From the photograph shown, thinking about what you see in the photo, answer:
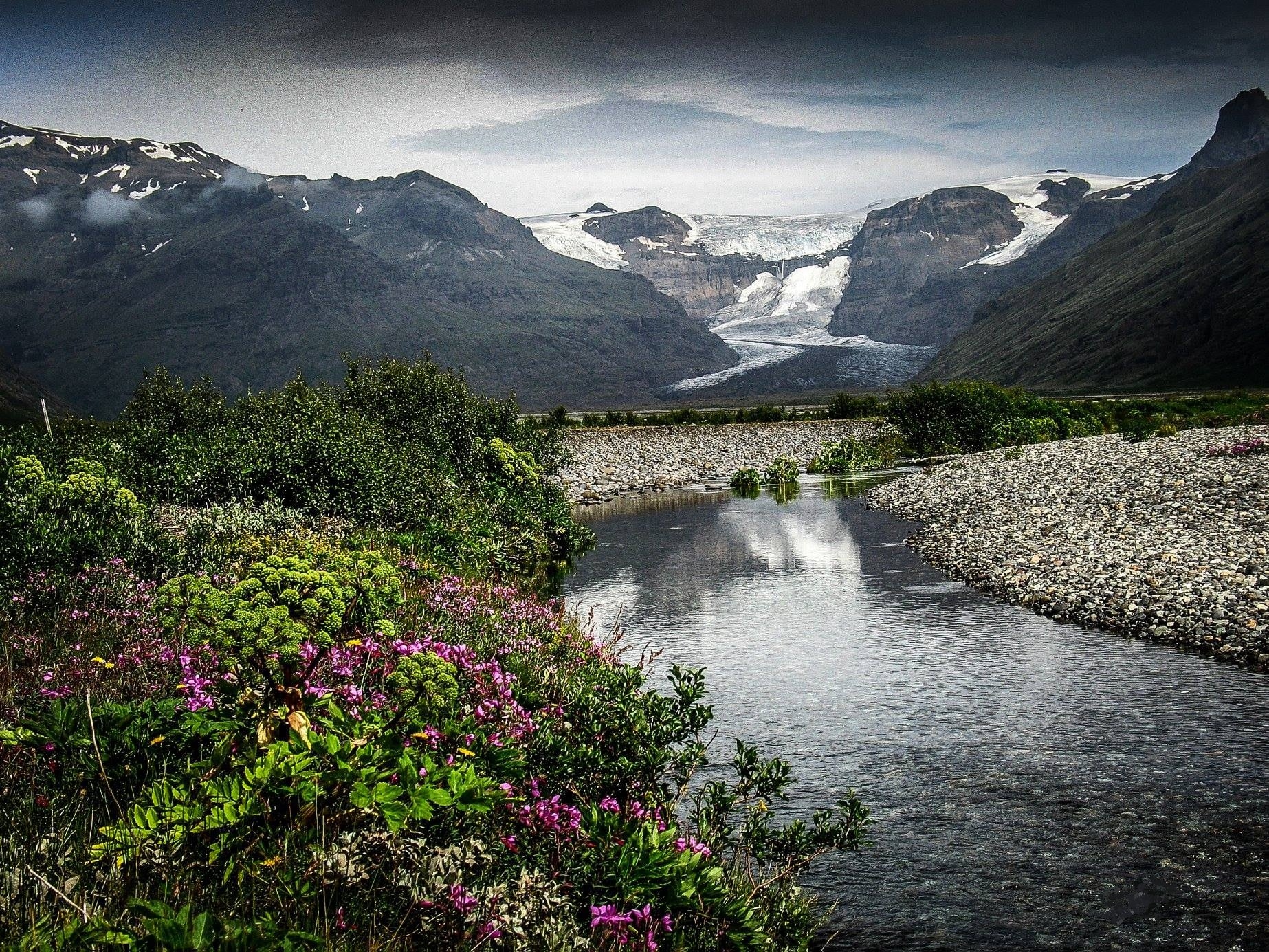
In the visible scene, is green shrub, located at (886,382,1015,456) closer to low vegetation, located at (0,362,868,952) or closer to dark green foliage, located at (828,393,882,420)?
dark green foliage, located at (828,393,882,420)

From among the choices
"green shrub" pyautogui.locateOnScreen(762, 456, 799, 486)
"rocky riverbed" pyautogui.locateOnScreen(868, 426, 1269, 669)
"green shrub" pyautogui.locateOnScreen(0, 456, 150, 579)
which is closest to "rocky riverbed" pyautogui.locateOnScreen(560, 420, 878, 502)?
"green shrub" pyautogui.locateOnScreen(762, 456, 799, 486)

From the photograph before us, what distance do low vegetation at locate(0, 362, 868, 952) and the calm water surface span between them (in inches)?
48.7

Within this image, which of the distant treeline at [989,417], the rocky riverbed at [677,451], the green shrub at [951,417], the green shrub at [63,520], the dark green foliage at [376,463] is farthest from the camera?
the green shrub at [951,417]

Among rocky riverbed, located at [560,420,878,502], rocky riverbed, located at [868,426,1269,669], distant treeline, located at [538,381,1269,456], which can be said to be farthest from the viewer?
distant treeline, located at [538,381,1269,456]

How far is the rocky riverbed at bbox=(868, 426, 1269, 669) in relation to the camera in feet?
65.1

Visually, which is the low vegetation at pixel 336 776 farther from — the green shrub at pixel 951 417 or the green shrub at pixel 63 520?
the green shrub at pixel 951 417

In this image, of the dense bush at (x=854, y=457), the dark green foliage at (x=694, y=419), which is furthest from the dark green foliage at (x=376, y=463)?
the dark green foliage at (x=694, y=419)

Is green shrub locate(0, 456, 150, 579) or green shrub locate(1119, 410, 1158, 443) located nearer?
green shrub locate(0, 456, 150, 579)

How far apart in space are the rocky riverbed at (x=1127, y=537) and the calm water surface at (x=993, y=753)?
3.99ft

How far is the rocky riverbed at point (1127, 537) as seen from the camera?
19844 millimetres

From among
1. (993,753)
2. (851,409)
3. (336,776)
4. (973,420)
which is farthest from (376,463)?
(851,409)

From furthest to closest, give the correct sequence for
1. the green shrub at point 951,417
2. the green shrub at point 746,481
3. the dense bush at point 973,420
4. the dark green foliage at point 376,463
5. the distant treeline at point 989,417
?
the green shrub at point 951,417 → the dense bush at point 973,420 → the distant treeline at point 989,417 → the green shrub at point 746,481 → the dark green foliage at point 376,463

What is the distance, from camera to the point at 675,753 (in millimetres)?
10875

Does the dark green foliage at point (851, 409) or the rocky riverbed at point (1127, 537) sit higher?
the dark green foliage at point (851, 409)
